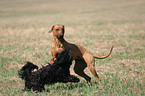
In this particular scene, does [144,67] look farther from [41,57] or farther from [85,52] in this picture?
[41,57]

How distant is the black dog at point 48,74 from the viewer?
4.93 m

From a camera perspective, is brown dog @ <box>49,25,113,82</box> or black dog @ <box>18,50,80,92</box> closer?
black dog @ <box>18,50,80,92</box>

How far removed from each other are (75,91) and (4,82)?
6.68 feet

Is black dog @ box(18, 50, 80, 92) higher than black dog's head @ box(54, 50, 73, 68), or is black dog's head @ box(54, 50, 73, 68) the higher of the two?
black dog's head @ box(54, 50, 73, 68)

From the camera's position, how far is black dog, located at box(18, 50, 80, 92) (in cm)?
493

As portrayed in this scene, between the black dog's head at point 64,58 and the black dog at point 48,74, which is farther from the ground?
the black dog's head at point 64,58

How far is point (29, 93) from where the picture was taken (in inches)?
195

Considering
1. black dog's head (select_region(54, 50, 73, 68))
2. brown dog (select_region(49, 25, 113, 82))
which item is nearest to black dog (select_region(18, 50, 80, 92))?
black dog's head (select_region(54, 50, 73, 68))

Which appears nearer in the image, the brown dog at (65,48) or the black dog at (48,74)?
the black dog at (48,74)

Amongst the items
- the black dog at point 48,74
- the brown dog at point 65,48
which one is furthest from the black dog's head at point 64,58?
the brown dog at point 65,48

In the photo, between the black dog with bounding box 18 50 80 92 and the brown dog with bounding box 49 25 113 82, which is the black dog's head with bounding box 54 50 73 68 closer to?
the black dog with bounding box 18 50 80 92

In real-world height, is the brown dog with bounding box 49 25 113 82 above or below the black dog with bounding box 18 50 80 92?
above

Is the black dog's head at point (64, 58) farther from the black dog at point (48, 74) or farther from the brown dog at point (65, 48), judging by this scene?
the brown dog at point (65, 48)

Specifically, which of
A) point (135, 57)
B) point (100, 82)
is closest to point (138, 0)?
point (135, 57)
